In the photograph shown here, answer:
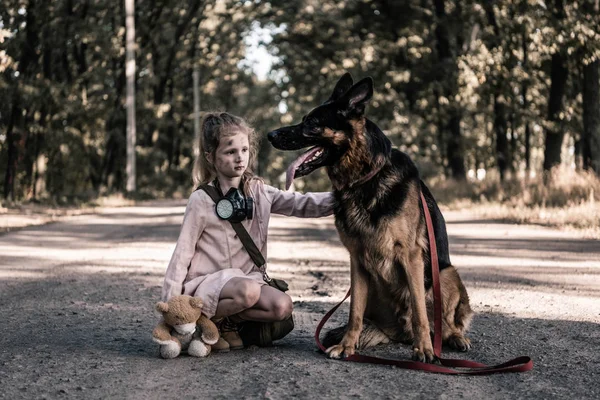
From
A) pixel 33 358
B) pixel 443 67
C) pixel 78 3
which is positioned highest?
pixel 78 3

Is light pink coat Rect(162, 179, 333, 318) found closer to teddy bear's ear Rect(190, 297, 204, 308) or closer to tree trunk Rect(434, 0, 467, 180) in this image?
teddy bear's ear Rect(190, 297, 204, 308)

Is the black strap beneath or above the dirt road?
above

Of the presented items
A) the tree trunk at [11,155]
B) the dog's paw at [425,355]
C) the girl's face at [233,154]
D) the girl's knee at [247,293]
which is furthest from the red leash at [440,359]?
the tree trunk at [11,155]

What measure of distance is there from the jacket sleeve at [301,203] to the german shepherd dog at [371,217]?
19 cm

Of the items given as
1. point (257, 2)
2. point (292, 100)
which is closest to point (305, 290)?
point (257, 2)

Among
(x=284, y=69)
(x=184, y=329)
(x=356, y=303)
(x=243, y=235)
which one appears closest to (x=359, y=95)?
(x=243, y=235)

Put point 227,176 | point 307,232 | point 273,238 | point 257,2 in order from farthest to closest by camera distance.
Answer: point 257,2
point 307,232
point 273,238
point 227,176

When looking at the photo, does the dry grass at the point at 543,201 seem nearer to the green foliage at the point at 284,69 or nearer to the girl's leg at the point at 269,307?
the green foliage at the point at 284,69

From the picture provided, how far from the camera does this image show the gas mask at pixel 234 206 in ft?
16.4

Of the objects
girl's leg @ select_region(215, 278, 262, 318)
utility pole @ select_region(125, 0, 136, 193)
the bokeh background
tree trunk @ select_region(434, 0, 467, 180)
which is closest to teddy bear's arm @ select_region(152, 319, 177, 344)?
girl's leg @ select_region(215, 278, 262, 318)

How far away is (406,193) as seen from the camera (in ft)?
16.1

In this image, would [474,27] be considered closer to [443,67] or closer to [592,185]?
[443,67]

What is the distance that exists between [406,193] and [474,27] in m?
28.5

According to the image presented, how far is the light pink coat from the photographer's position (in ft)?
16.1
